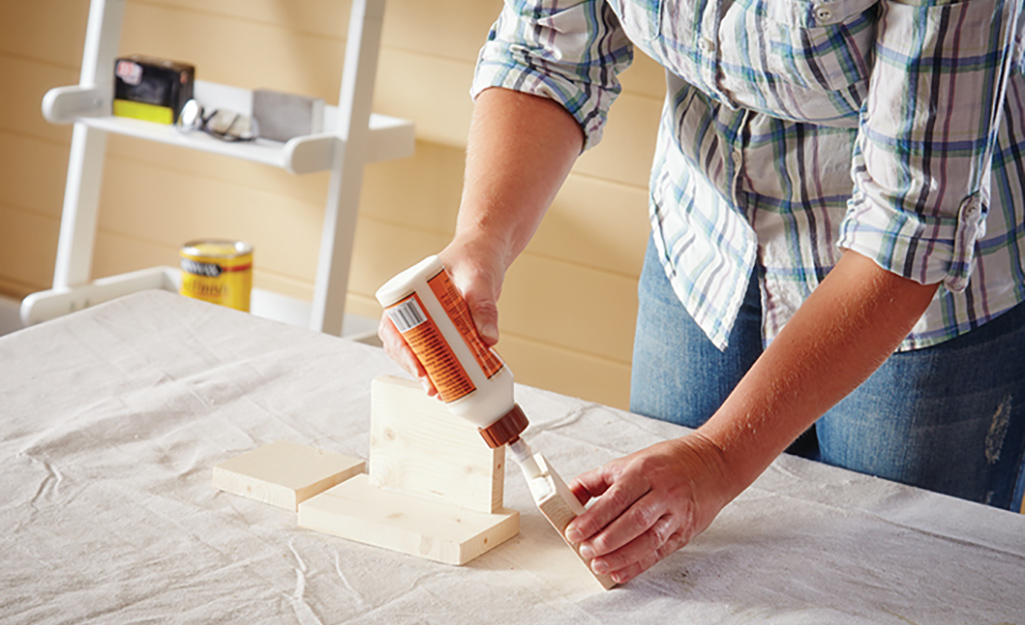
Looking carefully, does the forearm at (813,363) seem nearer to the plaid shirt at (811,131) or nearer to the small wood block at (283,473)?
the plaid shirt at (811,131)

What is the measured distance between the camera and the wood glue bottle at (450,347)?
0.71 meters

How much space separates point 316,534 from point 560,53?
503mm

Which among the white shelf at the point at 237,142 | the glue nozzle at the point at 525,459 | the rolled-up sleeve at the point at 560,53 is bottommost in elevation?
Answer: the glue nozzle at the point at 525,459

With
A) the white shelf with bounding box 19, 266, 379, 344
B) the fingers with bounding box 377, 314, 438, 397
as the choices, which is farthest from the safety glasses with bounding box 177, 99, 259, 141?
the fingers with bounding box 377, 314, 438, 397

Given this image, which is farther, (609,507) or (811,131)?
(811,131)

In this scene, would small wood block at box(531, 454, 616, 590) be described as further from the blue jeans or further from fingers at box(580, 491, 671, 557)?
the blue jeans

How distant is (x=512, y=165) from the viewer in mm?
960

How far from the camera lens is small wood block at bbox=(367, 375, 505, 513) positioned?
2.81 feet

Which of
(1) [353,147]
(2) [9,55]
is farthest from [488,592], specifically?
(2) [9,55]

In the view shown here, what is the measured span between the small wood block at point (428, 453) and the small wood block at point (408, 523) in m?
0.01

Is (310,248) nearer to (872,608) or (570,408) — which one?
(570,408)

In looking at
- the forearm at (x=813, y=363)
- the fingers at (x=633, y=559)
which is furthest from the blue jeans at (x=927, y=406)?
the fingers at (x=633, y=559)

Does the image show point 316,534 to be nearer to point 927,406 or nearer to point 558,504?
point 558,504

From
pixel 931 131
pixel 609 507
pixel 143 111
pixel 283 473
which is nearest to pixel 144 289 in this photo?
pixel 143 111
